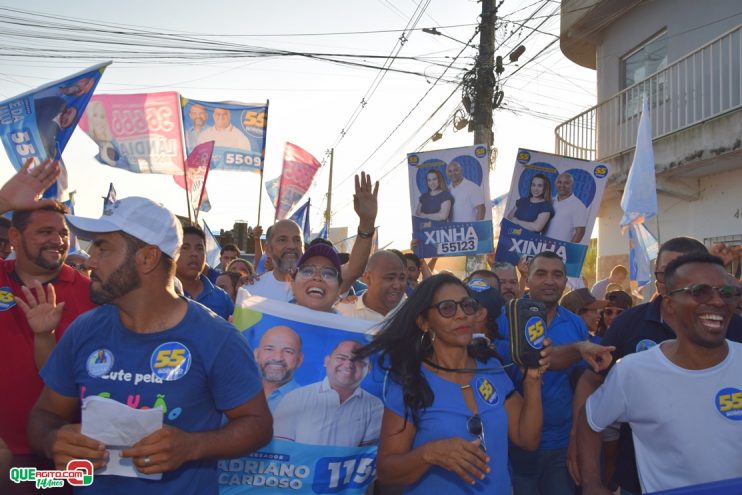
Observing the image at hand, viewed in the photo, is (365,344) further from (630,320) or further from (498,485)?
(630,320)

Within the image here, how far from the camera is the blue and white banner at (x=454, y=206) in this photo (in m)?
7.10

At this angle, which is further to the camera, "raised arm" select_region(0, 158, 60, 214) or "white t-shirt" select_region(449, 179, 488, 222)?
"white t-shirt" select_region(449, 179, 488, 222)

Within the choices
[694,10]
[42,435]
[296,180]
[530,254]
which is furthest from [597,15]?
[42,435]

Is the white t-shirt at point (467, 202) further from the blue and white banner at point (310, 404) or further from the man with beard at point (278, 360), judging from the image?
the man with beard at point (278, 360)

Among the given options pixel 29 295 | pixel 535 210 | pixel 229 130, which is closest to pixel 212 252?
pixel 229 130

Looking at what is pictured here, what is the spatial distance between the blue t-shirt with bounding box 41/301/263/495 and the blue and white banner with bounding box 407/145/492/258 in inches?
192

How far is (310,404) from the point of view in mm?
3041

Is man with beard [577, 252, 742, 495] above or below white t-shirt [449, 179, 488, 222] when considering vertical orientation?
below

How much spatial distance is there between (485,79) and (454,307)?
10511mm

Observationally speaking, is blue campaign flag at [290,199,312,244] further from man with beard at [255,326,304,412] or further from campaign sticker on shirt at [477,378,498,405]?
campaign sticker on shirt at [477,378,498,405]

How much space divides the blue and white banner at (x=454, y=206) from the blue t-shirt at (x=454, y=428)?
4317mm

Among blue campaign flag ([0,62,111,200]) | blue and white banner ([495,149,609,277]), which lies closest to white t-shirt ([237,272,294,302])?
blue campaign flag ([0,62,111,200])

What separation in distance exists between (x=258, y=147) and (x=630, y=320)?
743cm

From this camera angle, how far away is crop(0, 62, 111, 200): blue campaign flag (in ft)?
17.6
